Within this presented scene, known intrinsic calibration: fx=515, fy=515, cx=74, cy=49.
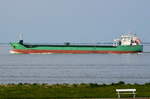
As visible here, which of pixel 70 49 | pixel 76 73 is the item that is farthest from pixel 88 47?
pixel 76 73

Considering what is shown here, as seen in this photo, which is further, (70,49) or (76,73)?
(70,49)

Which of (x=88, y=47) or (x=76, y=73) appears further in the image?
(x=88, y=47)

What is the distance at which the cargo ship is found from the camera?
101750 mm

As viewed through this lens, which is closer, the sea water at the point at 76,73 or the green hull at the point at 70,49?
the sea water at the point at 76,73

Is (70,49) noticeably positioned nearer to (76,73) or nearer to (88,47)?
(88,47)

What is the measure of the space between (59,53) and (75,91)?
91055mm

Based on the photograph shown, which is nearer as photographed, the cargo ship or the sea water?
the sea water

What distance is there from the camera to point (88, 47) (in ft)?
348

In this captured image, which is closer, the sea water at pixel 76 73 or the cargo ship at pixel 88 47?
the sea water at pixel 76 73

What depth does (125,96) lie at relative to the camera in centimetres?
2095

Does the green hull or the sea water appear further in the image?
the green hull

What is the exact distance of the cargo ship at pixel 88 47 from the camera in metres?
102

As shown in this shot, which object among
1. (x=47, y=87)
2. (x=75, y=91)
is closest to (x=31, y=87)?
(x=47, y=87)

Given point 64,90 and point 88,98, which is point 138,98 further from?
point 64,90
